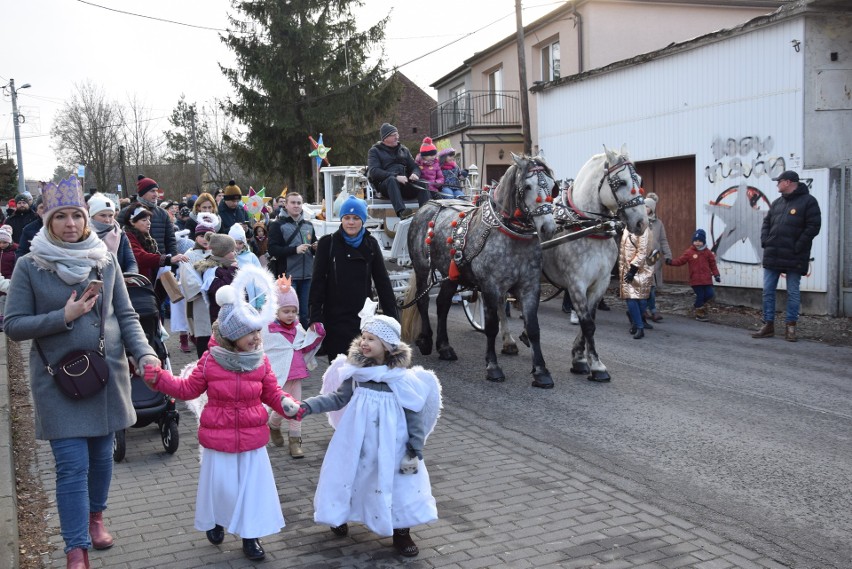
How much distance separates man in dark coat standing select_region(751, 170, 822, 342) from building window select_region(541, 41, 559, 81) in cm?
1400

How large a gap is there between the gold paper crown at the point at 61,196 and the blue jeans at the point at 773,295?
9774 mm

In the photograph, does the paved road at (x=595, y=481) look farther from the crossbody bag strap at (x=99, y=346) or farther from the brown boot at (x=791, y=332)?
the brown boot at (x=791, y=332)

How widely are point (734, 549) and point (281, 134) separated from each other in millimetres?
27526

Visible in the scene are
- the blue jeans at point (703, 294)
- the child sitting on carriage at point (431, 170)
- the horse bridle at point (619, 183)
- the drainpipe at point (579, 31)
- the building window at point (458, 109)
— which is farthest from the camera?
the building window at point (458, 109)

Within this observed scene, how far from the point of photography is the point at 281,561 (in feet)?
14.3

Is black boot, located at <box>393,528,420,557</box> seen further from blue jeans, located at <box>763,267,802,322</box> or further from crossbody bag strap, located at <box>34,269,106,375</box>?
blue jeans, located at <box>763,267,802,322</box>

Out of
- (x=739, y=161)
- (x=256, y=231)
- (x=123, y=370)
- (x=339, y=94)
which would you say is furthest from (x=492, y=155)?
(x=123, y=370)

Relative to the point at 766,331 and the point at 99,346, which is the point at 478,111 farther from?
the point at 99,346

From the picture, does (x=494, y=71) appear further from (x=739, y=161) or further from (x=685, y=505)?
(x=685, y=505)

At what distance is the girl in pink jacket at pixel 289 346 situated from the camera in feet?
20.1

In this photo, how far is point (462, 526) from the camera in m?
4.79

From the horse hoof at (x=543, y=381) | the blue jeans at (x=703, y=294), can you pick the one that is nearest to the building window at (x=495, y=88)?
the blue jeans at (x=703, y=294)

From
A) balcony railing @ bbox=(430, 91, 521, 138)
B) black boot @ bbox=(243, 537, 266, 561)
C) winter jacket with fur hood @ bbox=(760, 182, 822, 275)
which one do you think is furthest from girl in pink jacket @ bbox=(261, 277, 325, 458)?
balcony railing @ bbox=(430, 91, 521, 138)

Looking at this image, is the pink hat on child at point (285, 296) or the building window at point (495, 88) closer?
the pink hat on child at point (285, 296)
